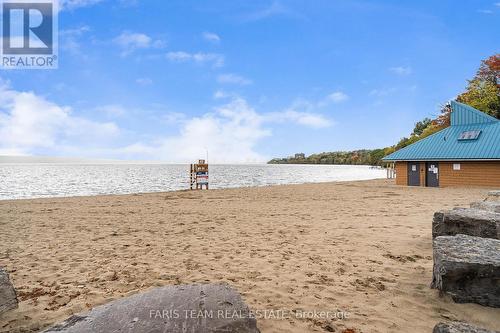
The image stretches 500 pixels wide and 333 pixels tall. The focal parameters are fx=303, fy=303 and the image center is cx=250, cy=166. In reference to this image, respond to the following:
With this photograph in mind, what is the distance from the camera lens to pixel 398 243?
704 cm

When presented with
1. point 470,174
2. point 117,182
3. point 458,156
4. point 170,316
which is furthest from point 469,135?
point 117,182

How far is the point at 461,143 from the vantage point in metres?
26.3

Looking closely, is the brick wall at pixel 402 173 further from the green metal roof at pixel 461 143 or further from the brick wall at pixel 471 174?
the brick wall at pixel 471 174

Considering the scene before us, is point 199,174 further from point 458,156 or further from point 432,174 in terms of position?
point 458,156

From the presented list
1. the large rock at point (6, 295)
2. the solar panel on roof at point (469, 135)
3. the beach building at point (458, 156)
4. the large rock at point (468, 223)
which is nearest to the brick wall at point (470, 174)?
the beach building at point (458, 156)

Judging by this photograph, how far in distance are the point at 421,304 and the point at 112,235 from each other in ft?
25.3

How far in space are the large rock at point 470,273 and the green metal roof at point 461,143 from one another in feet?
81.2

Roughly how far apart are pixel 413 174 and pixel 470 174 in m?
4.68

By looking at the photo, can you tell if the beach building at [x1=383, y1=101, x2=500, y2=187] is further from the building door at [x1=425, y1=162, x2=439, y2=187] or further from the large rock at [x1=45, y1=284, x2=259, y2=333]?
the large rock at [x1=45, y1=284, x2=259, y2=333]

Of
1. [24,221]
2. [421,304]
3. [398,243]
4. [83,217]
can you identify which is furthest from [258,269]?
[24,221]

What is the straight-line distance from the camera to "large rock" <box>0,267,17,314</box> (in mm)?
3711

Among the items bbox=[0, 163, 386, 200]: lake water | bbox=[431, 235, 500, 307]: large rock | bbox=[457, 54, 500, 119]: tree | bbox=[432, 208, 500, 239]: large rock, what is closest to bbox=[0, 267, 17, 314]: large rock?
bbox=[431, 235, 500, 307]: large rock

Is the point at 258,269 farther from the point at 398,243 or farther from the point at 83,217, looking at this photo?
the point at 83,217

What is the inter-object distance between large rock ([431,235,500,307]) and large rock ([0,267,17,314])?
17.8 ft
